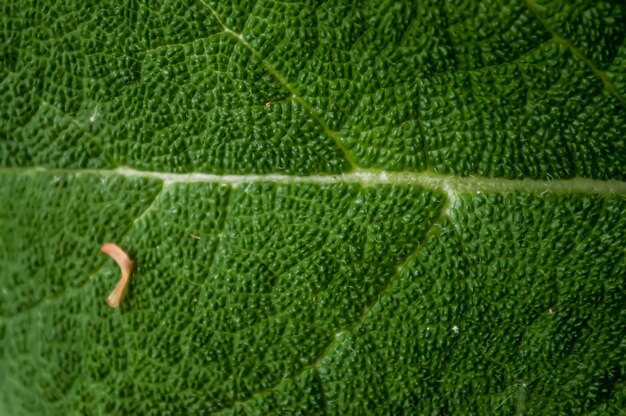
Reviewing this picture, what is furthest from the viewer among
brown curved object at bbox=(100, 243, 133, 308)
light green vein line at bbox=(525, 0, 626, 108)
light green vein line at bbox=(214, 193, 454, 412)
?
brown curved object at bbox=(100, 243, 133, 308)

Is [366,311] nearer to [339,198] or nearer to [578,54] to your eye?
[339,198]

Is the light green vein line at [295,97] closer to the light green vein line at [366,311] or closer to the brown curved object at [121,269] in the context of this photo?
the light green vein line at [366,311]

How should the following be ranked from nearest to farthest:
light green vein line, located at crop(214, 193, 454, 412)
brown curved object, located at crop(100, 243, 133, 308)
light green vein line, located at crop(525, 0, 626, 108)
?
light green vein line, located at crop(525, 0, 626, 108), light green vein line, located at crop(214, 193, 454, 412), brown curved object, located at crop(100, 243, 133, 308)

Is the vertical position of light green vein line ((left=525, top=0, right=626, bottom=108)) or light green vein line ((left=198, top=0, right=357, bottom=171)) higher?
light green vein line ((left=525, top=0, right=626, bottom=108))

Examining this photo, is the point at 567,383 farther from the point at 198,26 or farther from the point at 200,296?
the point at 198,26

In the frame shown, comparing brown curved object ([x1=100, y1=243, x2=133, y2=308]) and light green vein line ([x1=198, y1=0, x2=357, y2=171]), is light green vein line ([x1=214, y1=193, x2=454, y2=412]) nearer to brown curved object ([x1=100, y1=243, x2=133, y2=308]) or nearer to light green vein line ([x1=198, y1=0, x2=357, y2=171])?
light green vein line ([x1=198, y1=0, x2=357, y2=171])

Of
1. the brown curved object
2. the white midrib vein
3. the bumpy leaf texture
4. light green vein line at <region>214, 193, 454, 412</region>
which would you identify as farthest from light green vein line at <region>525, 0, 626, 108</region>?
the brown curved object

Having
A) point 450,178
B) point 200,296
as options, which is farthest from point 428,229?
point 200,296

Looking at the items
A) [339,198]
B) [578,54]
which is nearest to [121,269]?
[339,198]
